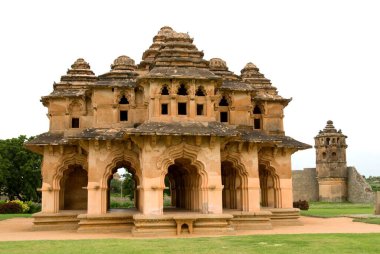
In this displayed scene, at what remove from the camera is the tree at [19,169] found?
4197 centimetres

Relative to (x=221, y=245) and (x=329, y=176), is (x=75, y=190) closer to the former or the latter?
(x=221, y=245)

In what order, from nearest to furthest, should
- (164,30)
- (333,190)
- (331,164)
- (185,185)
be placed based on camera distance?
(185,185), (164,30), (333,190), (331,164)

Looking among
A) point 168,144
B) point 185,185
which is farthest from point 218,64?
point 168,144

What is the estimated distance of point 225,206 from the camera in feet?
83.3

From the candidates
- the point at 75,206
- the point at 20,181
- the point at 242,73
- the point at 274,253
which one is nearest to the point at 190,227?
the point at 274,253

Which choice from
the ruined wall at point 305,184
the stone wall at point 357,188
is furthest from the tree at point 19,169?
the stone wall at point 357,188

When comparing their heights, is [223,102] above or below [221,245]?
above

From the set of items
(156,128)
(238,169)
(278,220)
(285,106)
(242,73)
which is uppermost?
(242,73)

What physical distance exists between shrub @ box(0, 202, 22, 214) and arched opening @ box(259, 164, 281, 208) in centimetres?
1952

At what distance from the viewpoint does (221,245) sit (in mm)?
14133

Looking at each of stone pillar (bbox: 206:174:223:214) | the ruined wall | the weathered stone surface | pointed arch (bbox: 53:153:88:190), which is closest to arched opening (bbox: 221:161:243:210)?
stone pillar (bbox: 206:174:223:214)

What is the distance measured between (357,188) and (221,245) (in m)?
39.1

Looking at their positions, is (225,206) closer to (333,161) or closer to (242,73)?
(242,73)

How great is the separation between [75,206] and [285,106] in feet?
42.8
